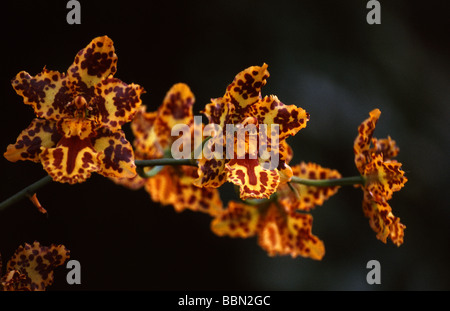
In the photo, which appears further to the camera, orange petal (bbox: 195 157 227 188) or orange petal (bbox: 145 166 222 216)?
orange petal (bbox: 145 166 222 216)

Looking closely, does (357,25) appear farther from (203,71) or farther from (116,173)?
(116,173)

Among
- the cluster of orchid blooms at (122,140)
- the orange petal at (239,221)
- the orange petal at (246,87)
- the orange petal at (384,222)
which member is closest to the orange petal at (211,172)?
the cluster of orchid blooms at (122,140)

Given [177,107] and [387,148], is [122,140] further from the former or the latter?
[387,148]

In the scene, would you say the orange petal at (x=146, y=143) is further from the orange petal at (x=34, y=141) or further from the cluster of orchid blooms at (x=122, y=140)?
the orange petal at (x=34, y=141)

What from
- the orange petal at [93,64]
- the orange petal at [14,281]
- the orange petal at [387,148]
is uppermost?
the orange petal at [93,64]

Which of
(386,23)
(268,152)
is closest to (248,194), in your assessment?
(268,152)

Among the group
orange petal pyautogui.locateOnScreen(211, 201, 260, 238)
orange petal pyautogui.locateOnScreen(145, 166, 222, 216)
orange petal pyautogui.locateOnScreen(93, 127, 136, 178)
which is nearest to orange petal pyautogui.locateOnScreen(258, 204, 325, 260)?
orange petal pyautogui.locateOnScreen(211, 201, 260, 238)

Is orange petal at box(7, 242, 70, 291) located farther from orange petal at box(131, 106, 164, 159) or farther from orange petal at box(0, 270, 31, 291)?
orange petal at box(131, 106, 164, 159)
